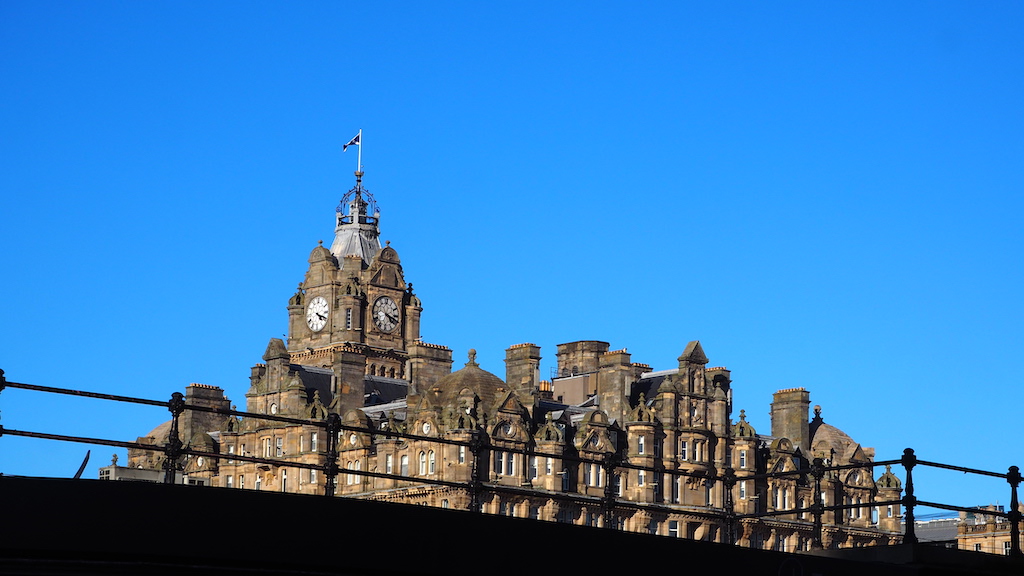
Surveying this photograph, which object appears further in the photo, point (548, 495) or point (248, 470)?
point (248, 470)

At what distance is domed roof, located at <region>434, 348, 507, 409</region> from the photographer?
96312 millimetres

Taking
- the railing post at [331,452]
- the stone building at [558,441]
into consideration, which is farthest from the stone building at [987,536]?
the railing post at [331,452]

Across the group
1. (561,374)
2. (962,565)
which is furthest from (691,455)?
(962,565)

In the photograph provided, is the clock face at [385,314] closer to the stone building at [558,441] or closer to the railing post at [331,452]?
the stone building at [558,441]

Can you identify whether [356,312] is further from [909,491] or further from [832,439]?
[909,491]

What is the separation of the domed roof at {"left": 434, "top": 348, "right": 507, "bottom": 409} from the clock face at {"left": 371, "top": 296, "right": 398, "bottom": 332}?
94.5 ft

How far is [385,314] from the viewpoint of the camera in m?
128

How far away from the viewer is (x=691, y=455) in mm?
103375

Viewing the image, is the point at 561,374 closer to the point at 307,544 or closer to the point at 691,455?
the point at 691,455

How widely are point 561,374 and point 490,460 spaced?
17.0 meters

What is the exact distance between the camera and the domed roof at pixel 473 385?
9631 cm

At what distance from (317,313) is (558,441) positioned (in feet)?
114

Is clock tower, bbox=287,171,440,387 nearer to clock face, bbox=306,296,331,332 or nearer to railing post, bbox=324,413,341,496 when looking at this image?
clock face, bbox=306,296,331,332

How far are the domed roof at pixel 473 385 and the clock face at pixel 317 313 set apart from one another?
94.2 feet
